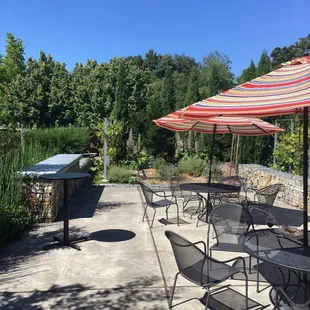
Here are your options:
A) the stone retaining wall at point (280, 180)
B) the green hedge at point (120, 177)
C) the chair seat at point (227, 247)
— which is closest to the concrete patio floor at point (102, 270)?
the chair seat at point (227, 247)

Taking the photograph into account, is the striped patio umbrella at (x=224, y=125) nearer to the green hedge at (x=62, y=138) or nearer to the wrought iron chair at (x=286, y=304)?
the wrought iron chair at (x=286, y=304)

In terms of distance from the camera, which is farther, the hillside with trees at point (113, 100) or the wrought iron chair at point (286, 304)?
the hillside with trees at point (113, 100)

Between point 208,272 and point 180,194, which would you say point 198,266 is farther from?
point 180,194

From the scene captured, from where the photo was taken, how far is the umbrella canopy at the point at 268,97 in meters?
2.57

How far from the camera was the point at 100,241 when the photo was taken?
4.96 m

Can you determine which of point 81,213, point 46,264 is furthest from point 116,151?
point 46,264

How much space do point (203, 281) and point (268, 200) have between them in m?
3.49

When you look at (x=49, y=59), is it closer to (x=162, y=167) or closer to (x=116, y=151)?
(x=116, y=151)

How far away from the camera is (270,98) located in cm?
274

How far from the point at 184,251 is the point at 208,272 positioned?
295mm

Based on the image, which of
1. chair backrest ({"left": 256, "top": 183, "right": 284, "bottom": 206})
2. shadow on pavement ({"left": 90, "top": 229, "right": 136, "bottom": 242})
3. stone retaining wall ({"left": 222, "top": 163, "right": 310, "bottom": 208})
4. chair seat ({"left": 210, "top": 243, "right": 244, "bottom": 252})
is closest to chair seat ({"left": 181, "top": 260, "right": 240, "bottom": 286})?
chair seat ({"left": 210, "top": 243, "right": 244, "bottom": 252})

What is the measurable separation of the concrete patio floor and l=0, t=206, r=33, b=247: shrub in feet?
0.51

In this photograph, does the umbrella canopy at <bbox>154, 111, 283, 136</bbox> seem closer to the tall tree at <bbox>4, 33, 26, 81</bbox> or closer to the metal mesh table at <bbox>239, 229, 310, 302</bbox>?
the metal mesh table at <bbox>239, 229, 310, 302</bbox>

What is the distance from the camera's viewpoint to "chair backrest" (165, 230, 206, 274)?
8.75ft
